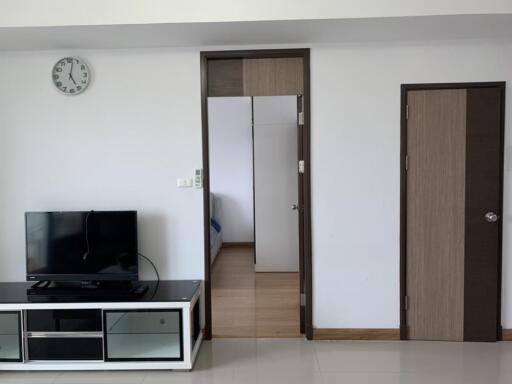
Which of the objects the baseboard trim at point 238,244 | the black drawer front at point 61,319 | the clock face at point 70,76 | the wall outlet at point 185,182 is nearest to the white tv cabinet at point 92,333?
the black drawer front at point 61,319

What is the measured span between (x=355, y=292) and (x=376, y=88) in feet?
5.24

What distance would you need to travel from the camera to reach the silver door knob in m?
2.96

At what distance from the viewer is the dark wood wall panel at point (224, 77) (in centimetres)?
310

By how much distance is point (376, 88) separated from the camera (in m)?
2.99

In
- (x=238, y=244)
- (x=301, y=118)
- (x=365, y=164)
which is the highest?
(x=301, y=118)

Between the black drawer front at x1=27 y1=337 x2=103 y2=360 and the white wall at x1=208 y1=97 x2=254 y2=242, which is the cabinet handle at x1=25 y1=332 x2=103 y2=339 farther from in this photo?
the white wall at x1=208 y1=97 x2=254 y2=242

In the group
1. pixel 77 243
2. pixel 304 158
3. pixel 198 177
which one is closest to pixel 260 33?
pixel 304 158

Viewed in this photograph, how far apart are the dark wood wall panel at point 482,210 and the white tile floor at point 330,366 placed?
244mm

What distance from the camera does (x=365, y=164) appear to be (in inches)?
119

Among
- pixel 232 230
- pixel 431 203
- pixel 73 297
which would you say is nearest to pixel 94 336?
pixel 73 297

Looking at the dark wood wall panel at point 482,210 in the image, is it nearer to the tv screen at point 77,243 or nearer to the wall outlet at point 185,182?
the wall outlet at point 185,182

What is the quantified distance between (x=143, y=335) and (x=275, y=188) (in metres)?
2.77

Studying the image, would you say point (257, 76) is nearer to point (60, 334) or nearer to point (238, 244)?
point (60, 334)

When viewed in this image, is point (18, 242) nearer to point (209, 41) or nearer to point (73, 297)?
point (73, 297)
